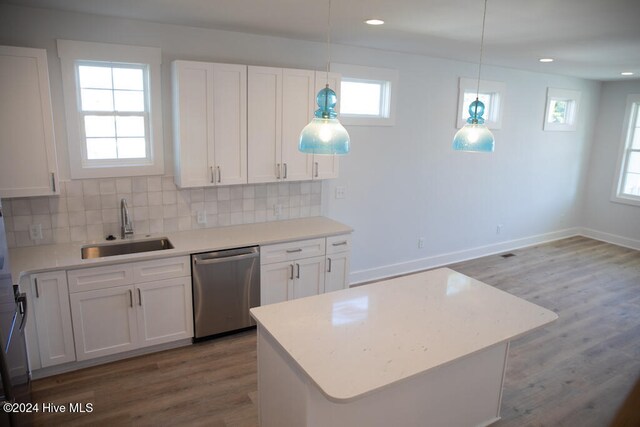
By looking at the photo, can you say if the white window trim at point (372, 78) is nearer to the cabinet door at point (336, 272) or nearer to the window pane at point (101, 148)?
the cabinet door at point (336, 272)

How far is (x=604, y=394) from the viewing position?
3080mm

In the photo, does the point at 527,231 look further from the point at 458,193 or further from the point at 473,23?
the point at 473,23

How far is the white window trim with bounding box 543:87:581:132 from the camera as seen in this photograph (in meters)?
6.32

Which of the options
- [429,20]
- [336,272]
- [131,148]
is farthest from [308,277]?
[429,20]

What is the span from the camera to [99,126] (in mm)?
3428

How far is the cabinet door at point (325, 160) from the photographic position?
12.9 ft

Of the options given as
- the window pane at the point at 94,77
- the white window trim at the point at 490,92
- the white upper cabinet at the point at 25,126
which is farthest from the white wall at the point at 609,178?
the white upper cabinet at the point at 25,126

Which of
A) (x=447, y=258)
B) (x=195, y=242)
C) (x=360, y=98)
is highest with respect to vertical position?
(x=360, y=98)

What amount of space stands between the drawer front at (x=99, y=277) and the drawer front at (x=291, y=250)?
1.06 meters

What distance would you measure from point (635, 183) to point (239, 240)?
260 inches

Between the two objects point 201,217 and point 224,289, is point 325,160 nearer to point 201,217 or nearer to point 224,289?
point 201,217

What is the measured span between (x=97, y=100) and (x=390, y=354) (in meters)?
2.98

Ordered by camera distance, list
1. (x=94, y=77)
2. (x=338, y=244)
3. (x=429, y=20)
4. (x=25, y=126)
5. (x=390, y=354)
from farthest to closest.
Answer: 1. (x=338, y=244)
2. (x=94, y=77)
3. (x=429, y=20)
4. (x=25, y=126)
5. (x=390, y=354)

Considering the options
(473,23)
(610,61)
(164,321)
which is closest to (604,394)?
(473,23)
